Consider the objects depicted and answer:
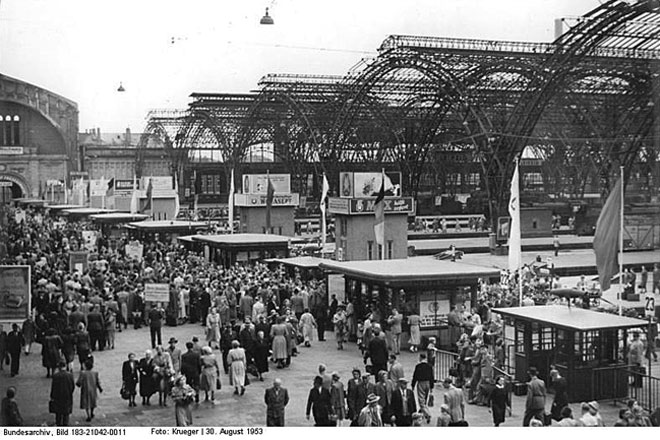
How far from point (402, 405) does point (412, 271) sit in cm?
877

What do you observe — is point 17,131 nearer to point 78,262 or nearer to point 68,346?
point 78,262

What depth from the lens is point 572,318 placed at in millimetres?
17875

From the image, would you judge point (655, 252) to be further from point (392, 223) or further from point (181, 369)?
point (181, 369)

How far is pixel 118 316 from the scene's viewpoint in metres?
25.9

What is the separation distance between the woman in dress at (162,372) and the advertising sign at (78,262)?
47.8 ft

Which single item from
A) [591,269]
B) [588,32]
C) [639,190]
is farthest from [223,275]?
[639,190]

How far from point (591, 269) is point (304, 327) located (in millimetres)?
20522

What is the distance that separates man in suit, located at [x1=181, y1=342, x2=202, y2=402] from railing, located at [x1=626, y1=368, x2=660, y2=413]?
883cm

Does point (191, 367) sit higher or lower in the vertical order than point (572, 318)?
lower

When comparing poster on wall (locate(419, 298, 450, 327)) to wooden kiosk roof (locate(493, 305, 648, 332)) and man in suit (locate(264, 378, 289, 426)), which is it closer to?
wooden kiosk roof (locate(493, 305, 648, 332))

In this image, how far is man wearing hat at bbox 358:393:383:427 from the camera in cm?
1365

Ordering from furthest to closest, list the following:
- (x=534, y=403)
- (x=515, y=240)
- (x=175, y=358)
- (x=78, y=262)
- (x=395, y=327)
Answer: (x=78, y=262)
(x=515, y=240)
(x=395, y=327)
(x=175, y=358)
(x=534, y=403)

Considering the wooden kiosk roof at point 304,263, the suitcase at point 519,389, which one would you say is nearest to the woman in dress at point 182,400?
the suitcase at point 519,389

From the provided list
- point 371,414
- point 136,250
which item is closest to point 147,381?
point 371,414
